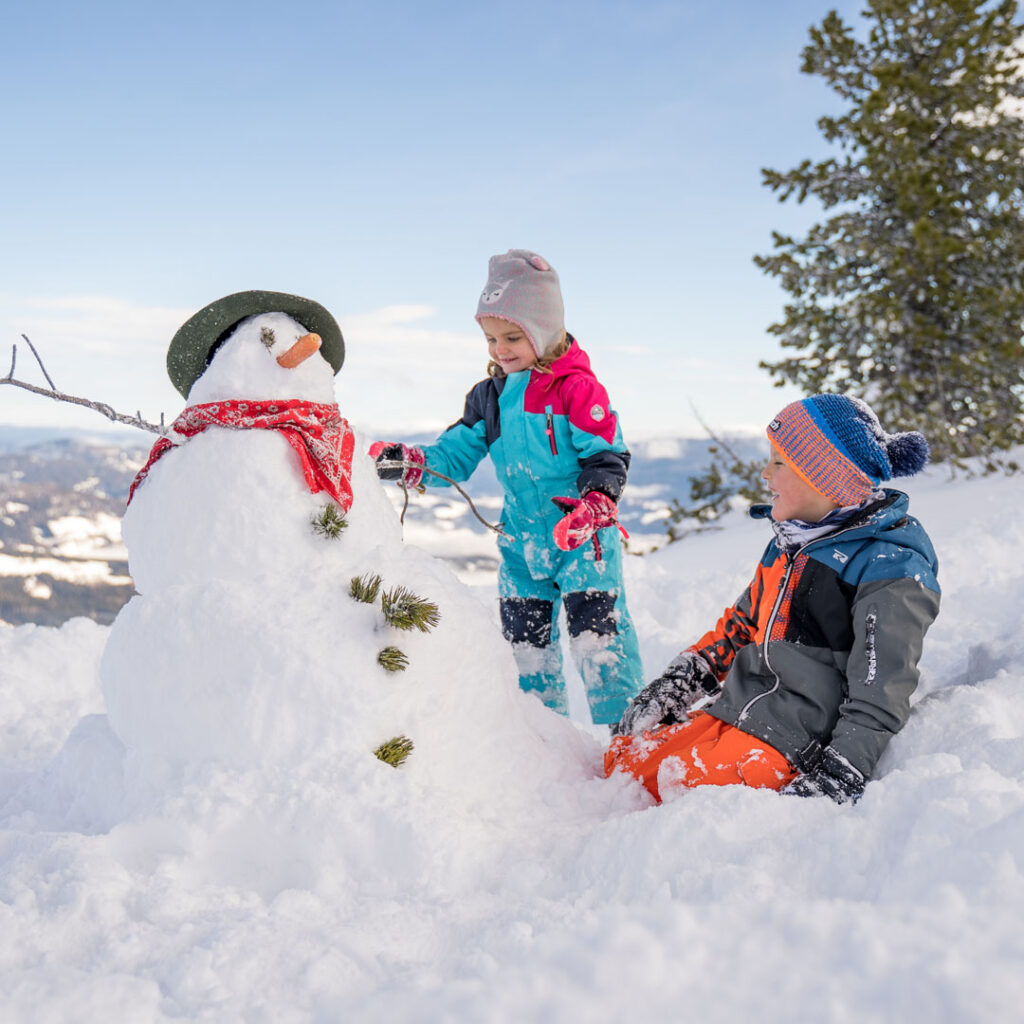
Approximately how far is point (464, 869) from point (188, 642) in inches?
38.0

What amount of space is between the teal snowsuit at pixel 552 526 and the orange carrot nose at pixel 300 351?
97 cm

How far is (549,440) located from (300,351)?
114cm

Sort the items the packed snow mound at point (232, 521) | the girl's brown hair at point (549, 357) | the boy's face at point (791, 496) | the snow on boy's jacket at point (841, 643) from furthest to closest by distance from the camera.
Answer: the girl's brown hair at point (549, 357)
the boy's face at point (791, 496)
the packed snow mound at point (232, 521)
the snow on boy's jacket at point (841, 643)

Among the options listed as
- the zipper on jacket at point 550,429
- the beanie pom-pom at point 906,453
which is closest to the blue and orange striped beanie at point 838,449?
the beanie pom-pom at point 906,453

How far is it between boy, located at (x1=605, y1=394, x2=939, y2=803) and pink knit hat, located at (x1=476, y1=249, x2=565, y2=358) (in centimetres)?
108

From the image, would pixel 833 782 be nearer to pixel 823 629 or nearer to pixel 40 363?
pixel 823 629

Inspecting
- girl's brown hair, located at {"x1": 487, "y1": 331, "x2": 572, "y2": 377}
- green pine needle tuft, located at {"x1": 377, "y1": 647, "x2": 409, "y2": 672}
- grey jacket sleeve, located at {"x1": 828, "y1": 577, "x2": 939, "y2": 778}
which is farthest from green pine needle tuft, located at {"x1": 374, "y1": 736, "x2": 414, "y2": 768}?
girl's brown hair, located at {"x1": 487, "y1": 331, "x2": 572, "y2": 377}

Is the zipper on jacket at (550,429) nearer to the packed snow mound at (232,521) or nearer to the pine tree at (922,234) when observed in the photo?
the packed snow mound at (232,521)

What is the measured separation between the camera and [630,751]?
8.45 feet

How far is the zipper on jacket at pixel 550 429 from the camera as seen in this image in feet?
10.3

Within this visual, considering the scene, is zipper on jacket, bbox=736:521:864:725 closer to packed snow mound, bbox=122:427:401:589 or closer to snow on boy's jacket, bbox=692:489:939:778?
snow on boy's jacket, bbox=692:489:939:778

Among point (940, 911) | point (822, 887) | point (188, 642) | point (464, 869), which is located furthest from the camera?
point (188, 642)

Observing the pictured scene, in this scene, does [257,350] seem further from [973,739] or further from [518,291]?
[973,739]

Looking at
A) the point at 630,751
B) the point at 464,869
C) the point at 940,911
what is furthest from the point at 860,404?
the point at 464,869
